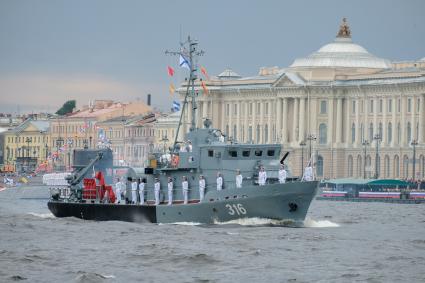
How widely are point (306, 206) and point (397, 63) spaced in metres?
109

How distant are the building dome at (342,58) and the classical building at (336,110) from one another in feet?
0.32

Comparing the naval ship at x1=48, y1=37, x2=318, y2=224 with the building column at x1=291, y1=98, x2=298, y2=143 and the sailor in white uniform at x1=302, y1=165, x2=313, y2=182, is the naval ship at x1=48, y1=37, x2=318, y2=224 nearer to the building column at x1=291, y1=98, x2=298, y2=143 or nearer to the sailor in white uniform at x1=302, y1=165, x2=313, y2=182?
the sailor in white uniform at x1=302, y1=165, x2=313, y2=182

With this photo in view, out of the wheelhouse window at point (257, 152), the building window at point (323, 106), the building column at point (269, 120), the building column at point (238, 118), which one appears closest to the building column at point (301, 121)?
the building window at point (323, 106)

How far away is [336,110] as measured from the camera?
594 ft

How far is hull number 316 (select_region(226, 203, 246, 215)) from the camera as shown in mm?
73312

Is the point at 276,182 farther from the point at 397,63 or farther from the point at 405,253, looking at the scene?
the point at 397,63

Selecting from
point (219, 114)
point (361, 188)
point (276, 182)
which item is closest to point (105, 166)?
point (276, 182)

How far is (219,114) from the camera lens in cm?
19675

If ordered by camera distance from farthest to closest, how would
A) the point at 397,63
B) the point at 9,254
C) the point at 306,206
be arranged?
the point at 397,63, the point at 306,206, the point at 9,254

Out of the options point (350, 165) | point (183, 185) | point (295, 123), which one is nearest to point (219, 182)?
point (183, 185)

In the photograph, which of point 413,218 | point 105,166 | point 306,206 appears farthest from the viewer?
point 413,218

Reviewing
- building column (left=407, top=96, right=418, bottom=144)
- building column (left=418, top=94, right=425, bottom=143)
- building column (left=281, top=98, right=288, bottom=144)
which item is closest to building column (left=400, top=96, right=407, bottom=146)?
building column (left=407, top=96, right=418, bottom=144)

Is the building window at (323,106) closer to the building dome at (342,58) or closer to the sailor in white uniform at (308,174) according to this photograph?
the building dome at (342,58)

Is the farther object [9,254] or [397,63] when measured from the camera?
[397,63]
